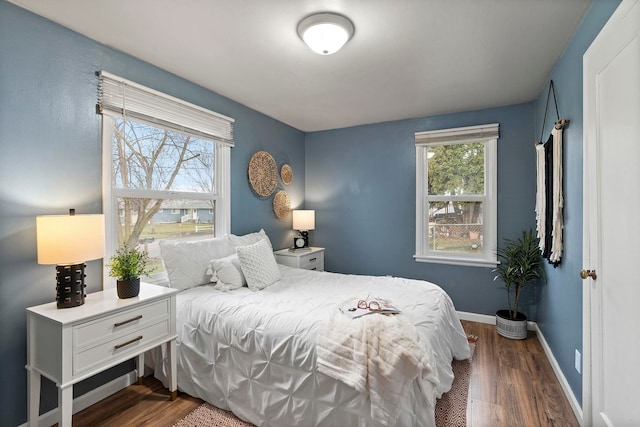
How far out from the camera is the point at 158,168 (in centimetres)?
258

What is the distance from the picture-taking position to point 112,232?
85.4 inches

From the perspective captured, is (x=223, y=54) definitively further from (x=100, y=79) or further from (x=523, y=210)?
(x=523, y=210)

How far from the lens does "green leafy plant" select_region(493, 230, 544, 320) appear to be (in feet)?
9.84

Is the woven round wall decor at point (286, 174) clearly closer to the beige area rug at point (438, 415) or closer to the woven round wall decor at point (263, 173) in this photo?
the woven round wall decor at point (263, 173)

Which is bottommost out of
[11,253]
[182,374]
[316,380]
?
[182,374]

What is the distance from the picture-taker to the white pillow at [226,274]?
8.02ft

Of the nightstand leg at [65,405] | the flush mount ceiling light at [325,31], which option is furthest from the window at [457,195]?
the nightstand leg at [65,405]

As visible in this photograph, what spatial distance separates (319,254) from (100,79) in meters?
2.87

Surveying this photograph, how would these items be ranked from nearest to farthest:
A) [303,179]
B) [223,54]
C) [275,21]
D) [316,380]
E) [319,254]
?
[316,380] < [275,21] < [223,54] < [319,254] < [303,179]

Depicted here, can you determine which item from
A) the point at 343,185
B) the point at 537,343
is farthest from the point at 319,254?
the point at 537,343

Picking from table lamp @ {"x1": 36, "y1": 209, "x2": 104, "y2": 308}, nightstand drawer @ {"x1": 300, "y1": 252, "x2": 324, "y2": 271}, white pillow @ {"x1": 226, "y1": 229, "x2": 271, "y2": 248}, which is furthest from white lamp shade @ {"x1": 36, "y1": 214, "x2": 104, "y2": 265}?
nightstand drawer @ {"x1": 300, "y1": 252, "x2": 324, "y2": 271}

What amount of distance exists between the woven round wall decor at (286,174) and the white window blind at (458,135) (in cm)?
170

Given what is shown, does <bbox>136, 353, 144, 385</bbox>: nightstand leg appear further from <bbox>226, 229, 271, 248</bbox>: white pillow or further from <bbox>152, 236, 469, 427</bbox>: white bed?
<bbox>226, 229, 271, 248</bbox>: white pillow

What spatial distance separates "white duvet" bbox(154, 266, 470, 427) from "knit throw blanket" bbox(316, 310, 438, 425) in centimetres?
5
